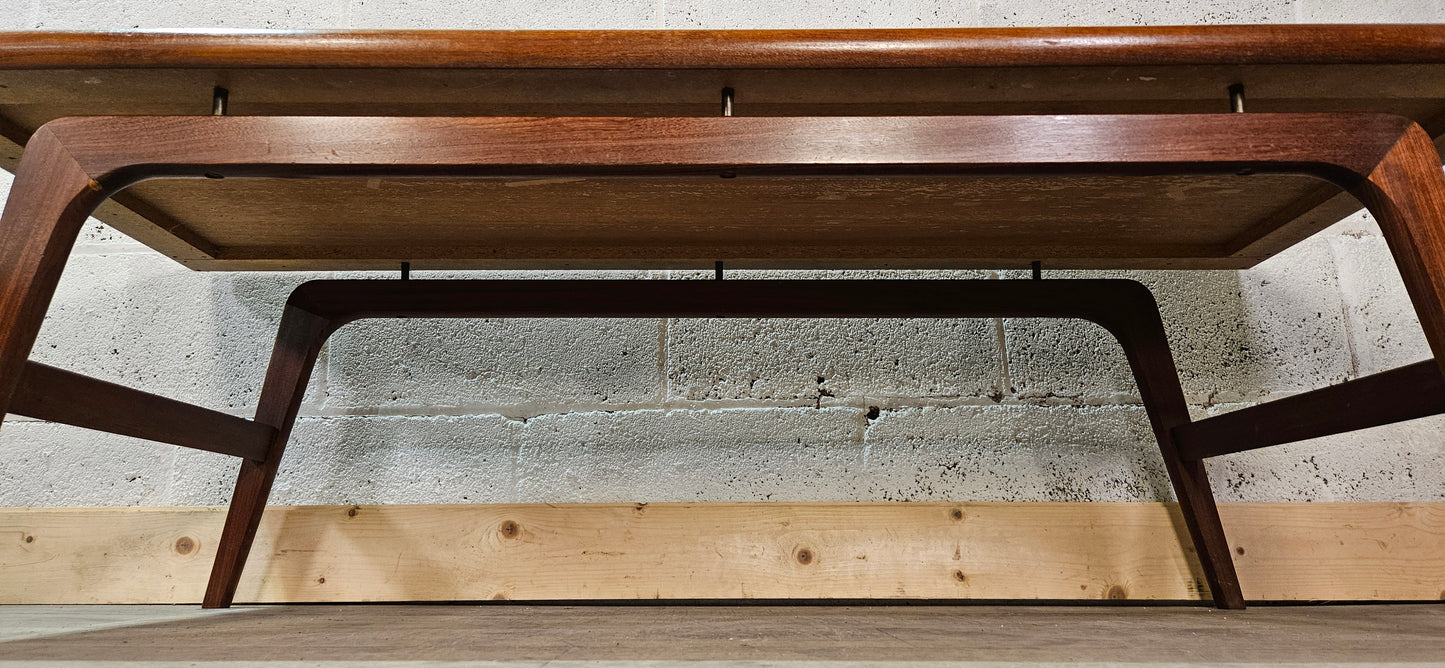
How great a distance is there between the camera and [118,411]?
679 mm

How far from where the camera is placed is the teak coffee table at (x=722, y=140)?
1.80ft

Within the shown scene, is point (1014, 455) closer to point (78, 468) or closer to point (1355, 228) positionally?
point (1355, 228)

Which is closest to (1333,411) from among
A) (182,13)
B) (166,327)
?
(166,327)

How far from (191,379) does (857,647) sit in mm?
1055

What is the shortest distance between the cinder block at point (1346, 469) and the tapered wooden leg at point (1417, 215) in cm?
69

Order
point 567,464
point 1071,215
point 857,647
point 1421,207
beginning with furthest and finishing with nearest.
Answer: point 567,464 → point 1071,215 → point 857,647 → point 1421,207

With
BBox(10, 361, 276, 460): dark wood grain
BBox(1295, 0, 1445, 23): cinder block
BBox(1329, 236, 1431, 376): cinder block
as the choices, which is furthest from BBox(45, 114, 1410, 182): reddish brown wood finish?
BBox(1295, 0, 1445, 23): cinder block

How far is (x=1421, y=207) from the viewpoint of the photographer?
1.72 feet

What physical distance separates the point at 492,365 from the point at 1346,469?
125 centimetres

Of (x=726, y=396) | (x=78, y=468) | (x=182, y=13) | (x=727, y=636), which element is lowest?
(x=727, y=636)

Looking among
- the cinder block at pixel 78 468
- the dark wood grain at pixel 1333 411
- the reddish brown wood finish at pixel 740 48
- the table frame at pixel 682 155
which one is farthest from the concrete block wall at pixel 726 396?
the reddish brown wood finish at pixel 740 48

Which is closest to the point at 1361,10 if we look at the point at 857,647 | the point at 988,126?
the point at 988,126

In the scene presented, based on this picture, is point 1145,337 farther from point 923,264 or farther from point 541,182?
point 541,182

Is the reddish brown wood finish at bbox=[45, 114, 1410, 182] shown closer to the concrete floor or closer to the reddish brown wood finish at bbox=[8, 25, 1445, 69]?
the reddish brown wood finish at bbox=[8, 25, 1445, 69]
